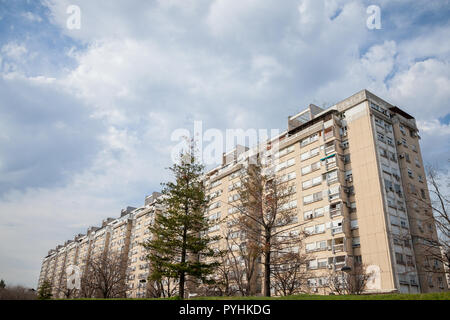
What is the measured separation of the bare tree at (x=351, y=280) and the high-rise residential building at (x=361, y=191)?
0.96m

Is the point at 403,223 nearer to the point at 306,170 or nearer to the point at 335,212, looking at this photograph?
the point at 335,212

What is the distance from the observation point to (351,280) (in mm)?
34156

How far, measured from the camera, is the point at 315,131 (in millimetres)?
46938

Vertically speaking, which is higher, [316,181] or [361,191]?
[316,181]

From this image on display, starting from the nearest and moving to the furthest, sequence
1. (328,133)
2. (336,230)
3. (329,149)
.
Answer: (336,230) < (329,149) < (328,133)

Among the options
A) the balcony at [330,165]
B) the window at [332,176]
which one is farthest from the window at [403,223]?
the balcony at [330,165]

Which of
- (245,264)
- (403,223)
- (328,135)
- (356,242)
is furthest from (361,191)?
(245,264)

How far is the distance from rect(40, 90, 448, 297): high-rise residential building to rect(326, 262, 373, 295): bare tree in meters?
0.96

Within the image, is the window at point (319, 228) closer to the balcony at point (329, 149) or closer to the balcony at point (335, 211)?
the balcony at point (335, 211)

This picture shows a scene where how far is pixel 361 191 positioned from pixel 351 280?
35.3ft

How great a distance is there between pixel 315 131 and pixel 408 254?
18.4m

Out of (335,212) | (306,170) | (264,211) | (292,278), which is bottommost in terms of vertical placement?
(292,278)
